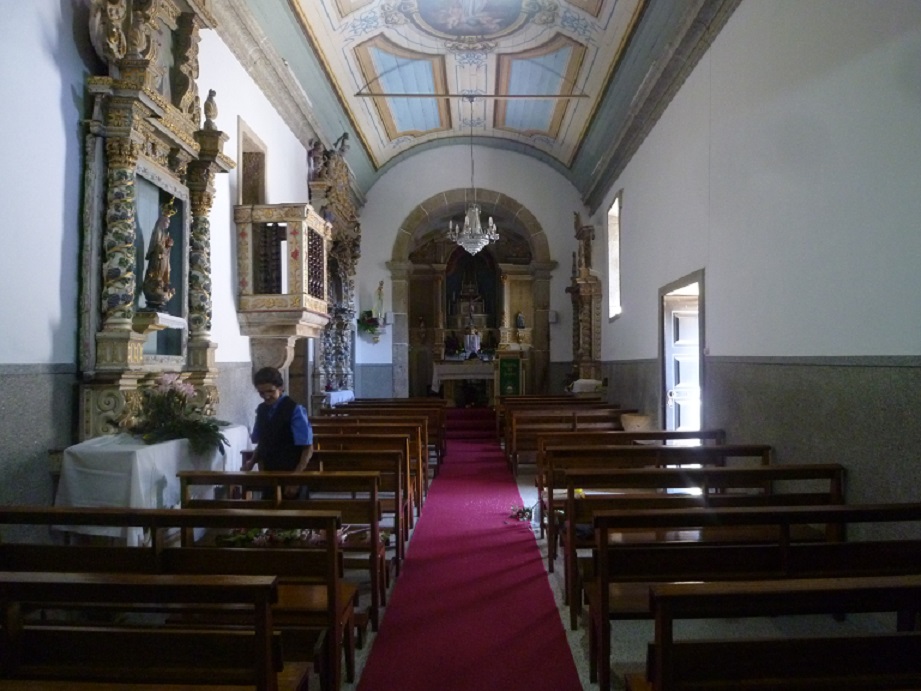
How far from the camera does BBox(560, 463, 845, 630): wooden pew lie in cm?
371

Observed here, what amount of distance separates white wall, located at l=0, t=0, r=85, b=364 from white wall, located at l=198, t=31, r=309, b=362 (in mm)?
2325

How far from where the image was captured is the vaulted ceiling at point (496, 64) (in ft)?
27.2

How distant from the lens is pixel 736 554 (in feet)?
9.84

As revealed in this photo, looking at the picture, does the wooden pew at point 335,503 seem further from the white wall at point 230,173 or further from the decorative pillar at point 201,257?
the white wall at point 230,173

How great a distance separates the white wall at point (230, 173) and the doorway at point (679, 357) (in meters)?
5.05

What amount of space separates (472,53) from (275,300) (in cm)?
537

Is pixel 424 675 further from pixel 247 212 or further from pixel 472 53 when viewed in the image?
pixel 472 53

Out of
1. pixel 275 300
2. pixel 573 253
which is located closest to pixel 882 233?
pixel 275 300

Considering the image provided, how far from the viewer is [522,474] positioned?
9055mm

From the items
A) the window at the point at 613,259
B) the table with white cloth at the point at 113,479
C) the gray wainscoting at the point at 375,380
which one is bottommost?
the table with white cloth at the point at 113,479

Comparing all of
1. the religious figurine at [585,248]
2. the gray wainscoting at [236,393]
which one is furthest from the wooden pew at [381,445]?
the religious figurine at [585,248]

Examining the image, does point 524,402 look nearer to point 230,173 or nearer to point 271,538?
point 230,173

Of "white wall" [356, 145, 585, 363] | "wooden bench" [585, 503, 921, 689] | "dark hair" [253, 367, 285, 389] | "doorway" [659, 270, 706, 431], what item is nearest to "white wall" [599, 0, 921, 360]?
"doorway" [659, 270, 706, 431]

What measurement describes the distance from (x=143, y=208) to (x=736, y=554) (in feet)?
15.4
